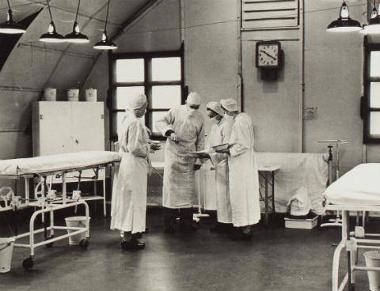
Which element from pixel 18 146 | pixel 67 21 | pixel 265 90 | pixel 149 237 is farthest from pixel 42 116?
pixel 265 90

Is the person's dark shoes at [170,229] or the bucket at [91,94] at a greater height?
the bucket at [91,94]

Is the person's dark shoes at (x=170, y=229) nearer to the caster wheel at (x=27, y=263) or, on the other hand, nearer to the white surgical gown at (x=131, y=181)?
the white surgical gown at (x=131, y=181)

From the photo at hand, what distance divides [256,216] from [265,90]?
2315mm

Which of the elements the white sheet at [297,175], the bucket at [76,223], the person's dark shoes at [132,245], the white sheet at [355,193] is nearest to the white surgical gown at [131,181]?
the person's dark shoes at [132,245]

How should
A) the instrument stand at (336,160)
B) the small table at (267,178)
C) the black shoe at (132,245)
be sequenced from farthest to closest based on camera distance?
→ the small table at (267,178)
the instrument stand at (336,160)
the black shoe at (132,245)

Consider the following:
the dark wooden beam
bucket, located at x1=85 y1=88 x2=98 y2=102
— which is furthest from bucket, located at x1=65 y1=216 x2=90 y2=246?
the dark wooden beam

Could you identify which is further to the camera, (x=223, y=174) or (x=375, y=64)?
(x=375, y=64)

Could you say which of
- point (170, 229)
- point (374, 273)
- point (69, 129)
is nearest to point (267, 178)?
point (170, 229)

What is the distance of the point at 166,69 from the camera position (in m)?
9.34

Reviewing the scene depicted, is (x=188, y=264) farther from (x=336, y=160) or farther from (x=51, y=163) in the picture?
(x=336, y=160)

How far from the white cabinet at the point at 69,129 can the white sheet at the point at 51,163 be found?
5.26ft

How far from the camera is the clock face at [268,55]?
848cm

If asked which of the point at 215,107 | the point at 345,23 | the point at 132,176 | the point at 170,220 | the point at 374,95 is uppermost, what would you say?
the point at 345,23

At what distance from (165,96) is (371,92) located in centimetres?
307
